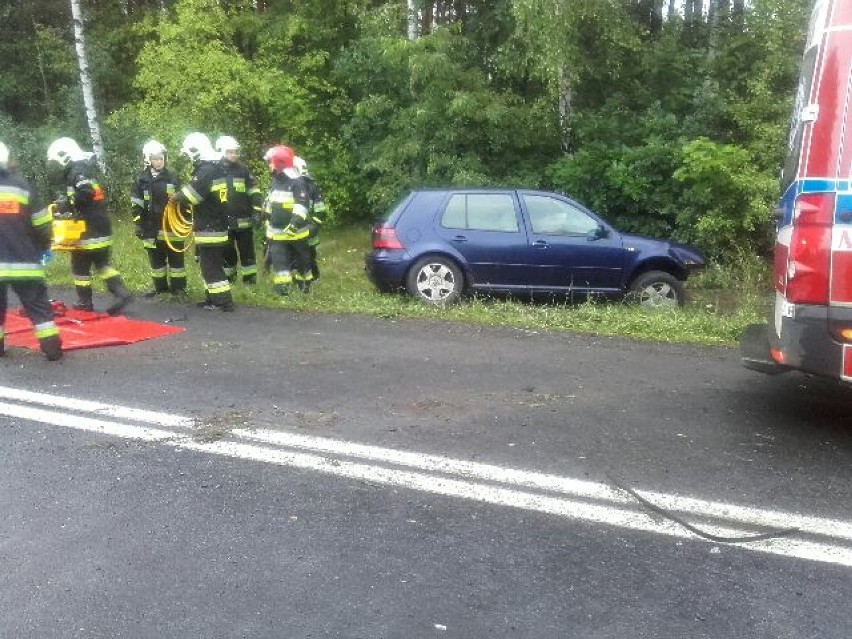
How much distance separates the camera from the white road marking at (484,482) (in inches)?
163

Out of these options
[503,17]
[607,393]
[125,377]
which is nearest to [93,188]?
[125,377]

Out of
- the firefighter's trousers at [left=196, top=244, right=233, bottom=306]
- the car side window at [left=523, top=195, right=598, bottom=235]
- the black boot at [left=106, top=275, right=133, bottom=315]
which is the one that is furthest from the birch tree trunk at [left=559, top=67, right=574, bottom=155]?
the black boot at [left=106, top=275, right=133, bottom=315]

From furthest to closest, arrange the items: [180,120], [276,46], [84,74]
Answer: [84,74]
[276,46]
[180,120]

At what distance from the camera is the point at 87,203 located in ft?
30.2

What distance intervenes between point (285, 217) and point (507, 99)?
6394 millimetres

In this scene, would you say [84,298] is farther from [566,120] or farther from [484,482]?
[566,120]

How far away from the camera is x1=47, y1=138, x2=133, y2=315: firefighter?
915 centimetres

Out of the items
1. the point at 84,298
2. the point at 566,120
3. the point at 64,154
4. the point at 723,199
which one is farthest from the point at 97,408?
the point at 566,120

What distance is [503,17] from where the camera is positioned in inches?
610

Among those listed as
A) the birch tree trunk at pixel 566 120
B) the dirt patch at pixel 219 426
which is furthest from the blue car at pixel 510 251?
the birch tree trunk at pixel 566 120

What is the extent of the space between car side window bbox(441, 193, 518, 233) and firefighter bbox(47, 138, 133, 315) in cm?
375

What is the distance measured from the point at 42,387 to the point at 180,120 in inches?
484

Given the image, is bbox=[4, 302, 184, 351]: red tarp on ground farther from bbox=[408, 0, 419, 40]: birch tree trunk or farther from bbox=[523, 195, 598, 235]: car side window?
bbox=[408, 0, 419, 40]: birch tree trunk

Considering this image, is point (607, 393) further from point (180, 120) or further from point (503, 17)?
point (180, 120)
